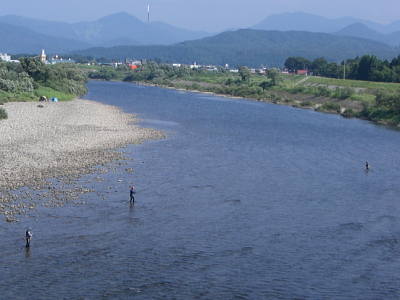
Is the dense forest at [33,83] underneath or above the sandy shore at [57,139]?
above

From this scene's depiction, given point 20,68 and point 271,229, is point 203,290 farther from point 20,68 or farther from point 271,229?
point 20,68

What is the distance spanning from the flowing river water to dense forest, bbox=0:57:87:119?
33.1 metres

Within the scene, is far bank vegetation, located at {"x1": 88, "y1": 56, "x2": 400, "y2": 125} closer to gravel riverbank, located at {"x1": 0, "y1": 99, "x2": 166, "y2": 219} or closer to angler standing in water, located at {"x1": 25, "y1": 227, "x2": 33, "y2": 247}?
gravel riverbank, located at {"x1": 0, "y1": 99, "x2": 166, "y2": 219}

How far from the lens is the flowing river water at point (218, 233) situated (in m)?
15.8

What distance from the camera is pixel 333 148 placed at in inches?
1578

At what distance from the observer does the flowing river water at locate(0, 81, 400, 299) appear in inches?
622

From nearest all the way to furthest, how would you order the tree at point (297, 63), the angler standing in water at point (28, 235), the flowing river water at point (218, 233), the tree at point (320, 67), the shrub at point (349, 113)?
1. the flowing river water at point (218, 233)
2. the angler standing in water at point (28, 235)
3. the shrub at point (349, 113)
4. the tree at point (320, 67)
5. the tree at point (297, 63)

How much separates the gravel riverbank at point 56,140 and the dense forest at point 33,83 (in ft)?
20.7

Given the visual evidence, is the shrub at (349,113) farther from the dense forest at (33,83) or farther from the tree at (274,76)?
the dense forest at (33,83)

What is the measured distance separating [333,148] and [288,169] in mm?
10047

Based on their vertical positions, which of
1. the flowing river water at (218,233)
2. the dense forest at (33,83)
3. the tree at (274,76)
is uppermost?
the tree at (274,76)

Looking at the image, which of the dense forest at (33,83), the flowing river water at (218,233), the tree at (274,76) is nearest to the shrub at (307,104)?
the tree at (274,76)

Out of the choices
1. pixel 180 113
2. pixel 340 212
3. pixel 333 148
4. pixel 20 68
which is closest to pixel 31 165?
pixel 340 212

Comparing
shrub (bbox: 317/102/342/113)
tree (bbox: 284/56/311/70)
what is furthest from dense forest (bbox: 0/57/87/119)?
tree (bbox: 284/56/311/70)
